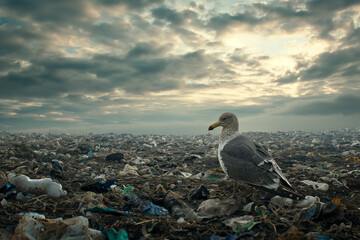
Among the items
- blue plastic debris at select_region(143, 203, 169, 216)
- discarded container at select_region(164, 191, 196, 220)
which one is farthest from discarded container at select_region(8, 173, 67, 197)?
discarded container at select_region(164, 191, 196, 220)

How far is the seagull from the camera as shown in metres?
3.25

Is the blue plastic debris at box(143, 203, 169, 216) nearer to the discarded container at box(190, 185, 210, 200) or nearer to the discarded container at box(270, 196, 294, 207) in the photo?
the discarded container at box(190, 185, 210, 200)

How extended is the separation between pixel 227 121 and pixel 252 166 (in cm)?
136

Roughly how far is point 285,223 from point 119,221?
2.03 metres

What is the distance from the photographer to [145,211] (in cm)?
314

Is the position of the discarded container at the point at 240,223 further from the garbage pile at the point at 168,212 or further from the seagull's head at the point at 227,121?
the seagull's head at the point at 227,121

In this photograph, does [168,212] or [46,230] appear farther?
[168,212]

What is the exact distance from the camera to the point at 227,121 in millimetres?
4676

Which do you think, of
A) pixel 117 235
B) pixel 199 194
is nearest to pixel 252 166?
pixel 199 194

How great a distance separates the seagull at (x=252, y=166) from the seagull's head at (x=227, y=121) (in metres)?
0.33

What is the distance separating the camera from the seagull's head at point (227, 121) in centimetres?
466

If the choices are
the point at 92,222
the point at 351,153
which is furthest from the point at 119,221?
the point at 351,153

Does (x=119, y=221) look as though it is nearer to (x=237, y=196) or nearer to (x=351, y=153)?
(x=237, y=196)

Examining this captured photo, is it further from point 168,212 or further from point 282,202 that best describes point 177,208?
point 282,202
